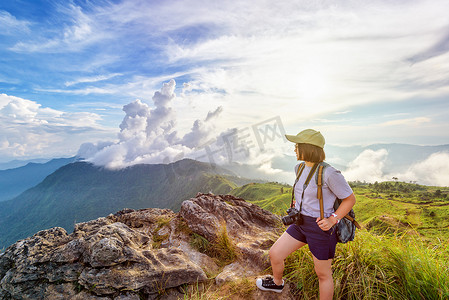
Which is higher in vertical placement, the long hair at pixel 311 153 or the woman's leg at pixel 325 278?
the long hair at pixel 311 153

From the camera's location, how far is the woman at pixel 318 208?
3.70 m

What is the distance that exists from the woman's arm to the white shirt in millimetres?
140

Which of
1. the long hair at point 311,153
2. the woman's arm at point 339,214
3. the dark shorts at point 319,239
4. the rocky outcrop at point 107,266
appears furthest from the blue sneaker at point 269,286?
the long hair at point 311,153

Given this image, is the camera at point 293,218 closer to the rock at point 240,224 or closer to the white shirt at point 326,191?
the white shirt at point 326,191

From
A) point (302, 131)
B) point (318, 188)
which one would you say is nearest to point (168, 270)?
point (318, 188)

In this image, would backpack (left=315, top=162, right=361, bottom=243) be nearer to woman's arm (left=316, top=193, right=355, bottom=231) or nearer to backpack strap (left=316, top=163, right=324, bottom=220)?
backpack strap (left=316, top=163, right=324, bottom=220)

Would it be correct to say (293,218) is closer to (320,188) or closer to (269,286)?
(320,188)

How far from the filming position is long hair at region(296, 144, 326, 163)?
402cm

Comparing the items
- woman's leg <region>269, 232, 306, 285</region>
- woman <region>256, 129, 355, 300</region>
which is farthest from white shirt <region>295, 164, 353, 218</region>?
woman's leg <region>269, 232, 306, 285</region>

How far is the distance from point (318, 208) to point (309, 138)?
131 centimetres

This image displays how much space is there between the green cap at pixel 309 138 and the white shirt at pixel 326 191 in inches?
20.1

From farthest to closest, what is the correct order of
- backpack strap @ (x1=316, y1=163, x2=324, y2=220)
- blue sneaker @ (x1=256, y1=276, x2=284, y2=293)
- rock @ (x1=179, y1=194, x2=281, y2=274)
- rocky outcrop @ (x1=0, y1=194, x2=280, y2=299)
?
rock @ (x1=179, y1=194, x2=281, y2=274), rocky outcrop @ (x1=0, y1=194, x2=280, y2=299), blue sneaker @ (x1=256, y1=276, x2=284, y2=293), backpack strap @ (x1=316, y1=163, x2=324, y2=220)

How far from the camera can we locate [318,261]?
3.91m

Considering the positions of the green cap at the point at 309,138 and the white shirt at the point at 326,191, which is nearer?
the white shirt at the point at 326,191
